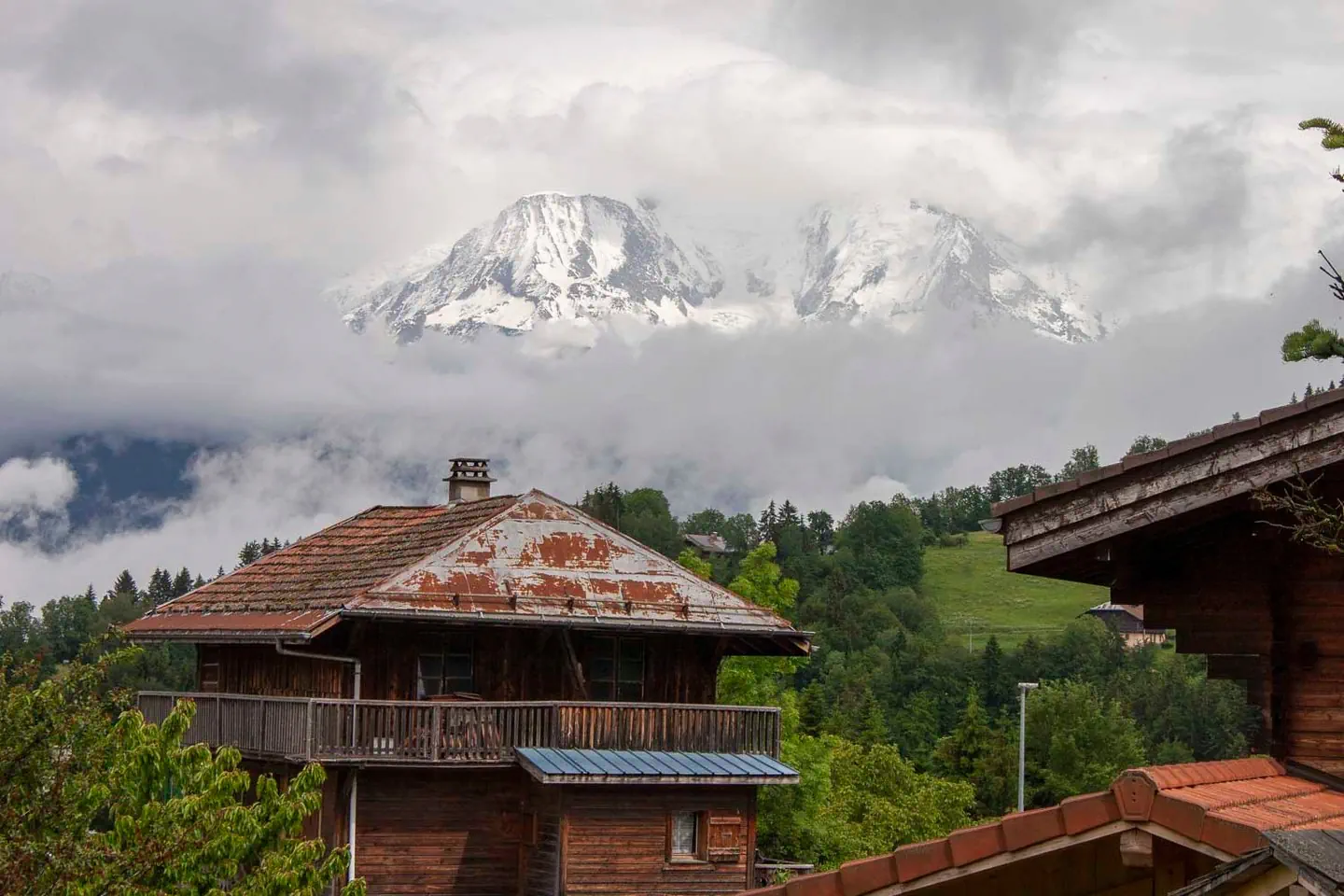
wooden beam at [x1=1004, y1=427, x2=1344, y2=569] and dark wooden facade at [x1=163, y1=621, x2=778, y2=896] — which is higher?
wooden beam at [x1=1004, y1=427, x2=1344, y2=569]

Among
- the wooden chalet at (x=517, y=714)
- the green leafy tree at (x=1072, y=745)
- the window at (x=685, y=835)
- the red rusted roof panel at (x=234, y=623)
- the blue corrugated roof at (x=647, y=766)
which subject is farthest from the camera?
the green leafy tree at (x=1072, y=745)

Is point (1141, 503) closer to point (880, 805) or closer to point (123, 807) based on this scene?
point (123, 807)

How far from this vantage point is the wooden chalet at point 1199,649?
7.54m

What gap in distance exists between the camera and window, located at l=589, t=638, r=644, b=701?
3856 cm

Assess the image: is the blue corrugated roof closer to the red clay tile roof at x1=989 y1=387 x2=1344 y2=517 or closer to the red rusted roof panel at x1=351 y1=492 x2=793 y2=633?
the red rusted roof panel at x1=351 y1=492 x2=793 y2=633

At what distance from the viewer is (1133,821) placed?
748cm

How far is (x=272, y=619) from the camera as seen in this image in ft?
124

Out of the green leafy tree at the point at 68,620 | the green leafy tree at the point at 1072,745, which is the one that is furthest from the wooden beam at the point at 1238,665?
the green leafy tree at the point at 68,620

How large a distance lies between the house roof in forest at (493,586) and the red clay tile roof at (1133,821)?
27816mm

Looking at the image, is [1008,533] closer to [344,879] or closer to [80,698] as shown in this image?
[80,698]

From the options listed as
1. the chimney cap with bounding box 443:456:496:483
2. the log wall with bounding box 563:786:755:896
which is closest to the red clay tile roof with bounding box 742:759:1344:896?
the log wall with bounding box 563:786:755:896

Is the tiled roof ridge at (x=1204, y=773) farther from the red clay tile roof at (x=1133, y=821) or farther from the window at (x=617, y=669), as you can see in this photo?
the window at (x=617, y=669)

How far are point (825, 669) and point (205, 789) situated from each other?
133246mm

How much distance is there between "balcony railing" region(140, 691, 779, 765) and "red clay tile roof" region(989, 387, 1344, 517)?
25749 mm
